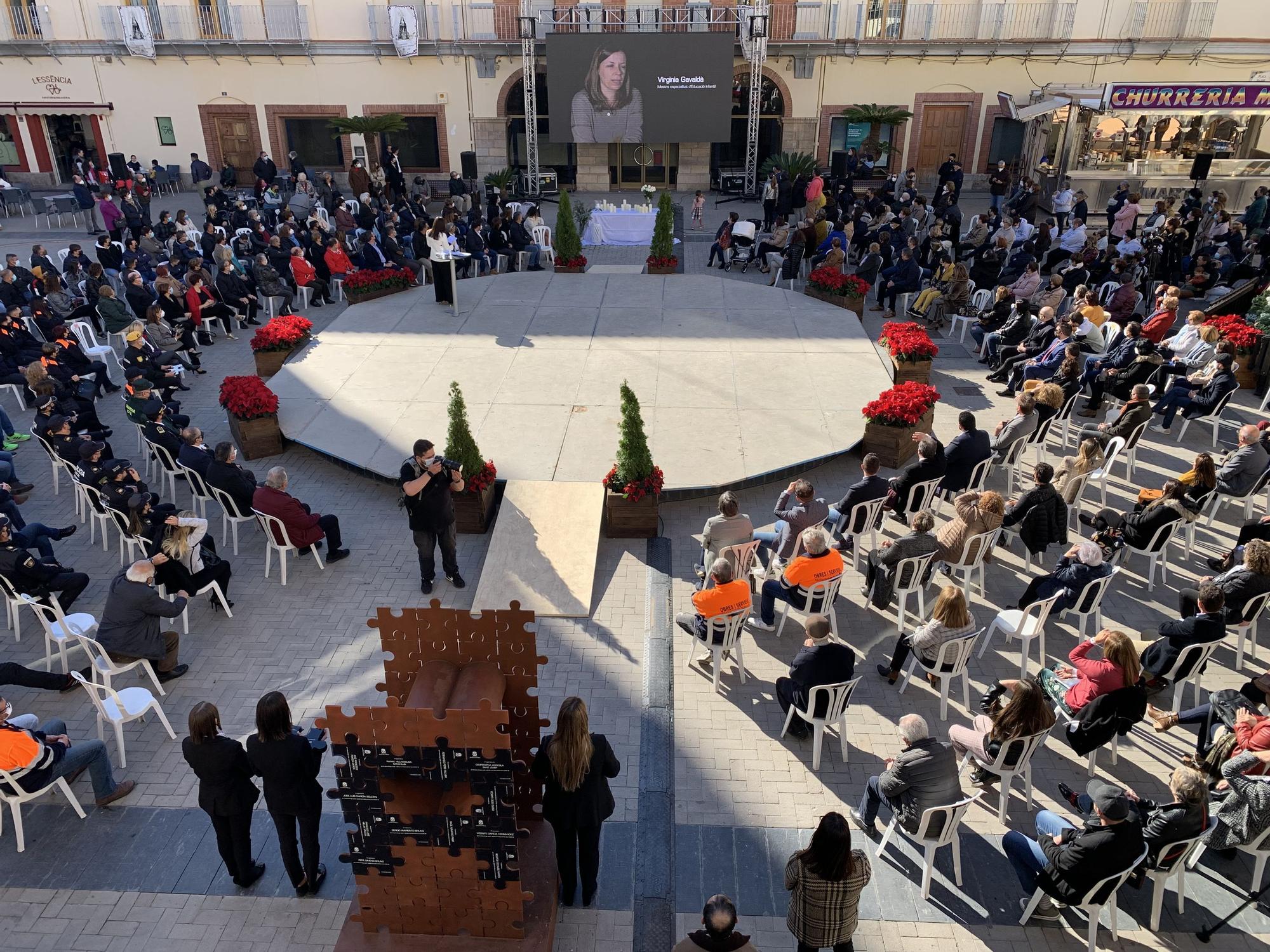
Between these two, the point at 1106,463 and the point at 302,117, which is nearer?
the point at 1106,463

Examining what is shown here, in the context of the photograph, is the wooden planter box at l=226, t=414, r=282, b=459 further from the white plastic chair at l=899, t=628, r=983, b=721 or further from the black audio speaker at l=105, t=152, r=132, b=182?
the black audio speaker at l=105, t=152, r=132, b=182

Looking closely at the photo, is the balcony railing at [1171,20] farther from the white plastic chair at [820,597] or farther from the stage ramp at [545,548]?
the white plastic chair at [820,597]

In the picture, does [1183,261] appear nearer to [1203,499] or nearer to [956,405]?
[956,405]

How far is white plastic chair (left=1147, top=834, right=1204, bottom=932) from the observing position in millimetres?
4691

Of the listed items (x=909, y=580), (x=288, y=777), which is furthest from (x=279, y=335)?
(x=909, y=580)

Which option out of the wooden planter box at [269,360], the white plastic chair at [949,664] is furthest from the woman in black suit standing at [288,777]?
the wooden planter box at [269,360]

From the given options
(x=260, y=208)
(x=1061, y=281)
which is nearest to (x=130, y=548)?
(x=1061, y=281)

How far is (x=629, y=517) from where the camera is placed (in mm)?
8305

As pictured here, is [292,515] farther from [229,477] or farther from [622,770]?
[622,770]

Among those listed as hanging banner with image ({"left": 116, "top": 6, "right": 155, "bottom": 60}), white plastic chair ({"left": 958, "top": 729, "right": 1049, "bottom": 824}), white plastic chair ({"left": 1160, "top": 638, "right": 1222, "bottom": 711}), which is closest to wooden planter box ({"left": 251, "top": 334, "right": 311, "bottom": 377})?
white plastic chair ({"left": 958, "top": 729, "right": 1049, "bottom": 824})

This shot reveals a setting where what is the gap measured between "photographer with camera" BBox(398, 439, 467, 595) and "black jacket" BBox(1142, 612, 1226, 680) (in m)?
5.21

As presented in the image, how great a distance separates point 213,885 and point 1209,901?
5439 millimetres

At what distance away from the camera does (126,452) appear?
33.7 ft

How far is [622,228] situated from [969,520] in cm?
1293
